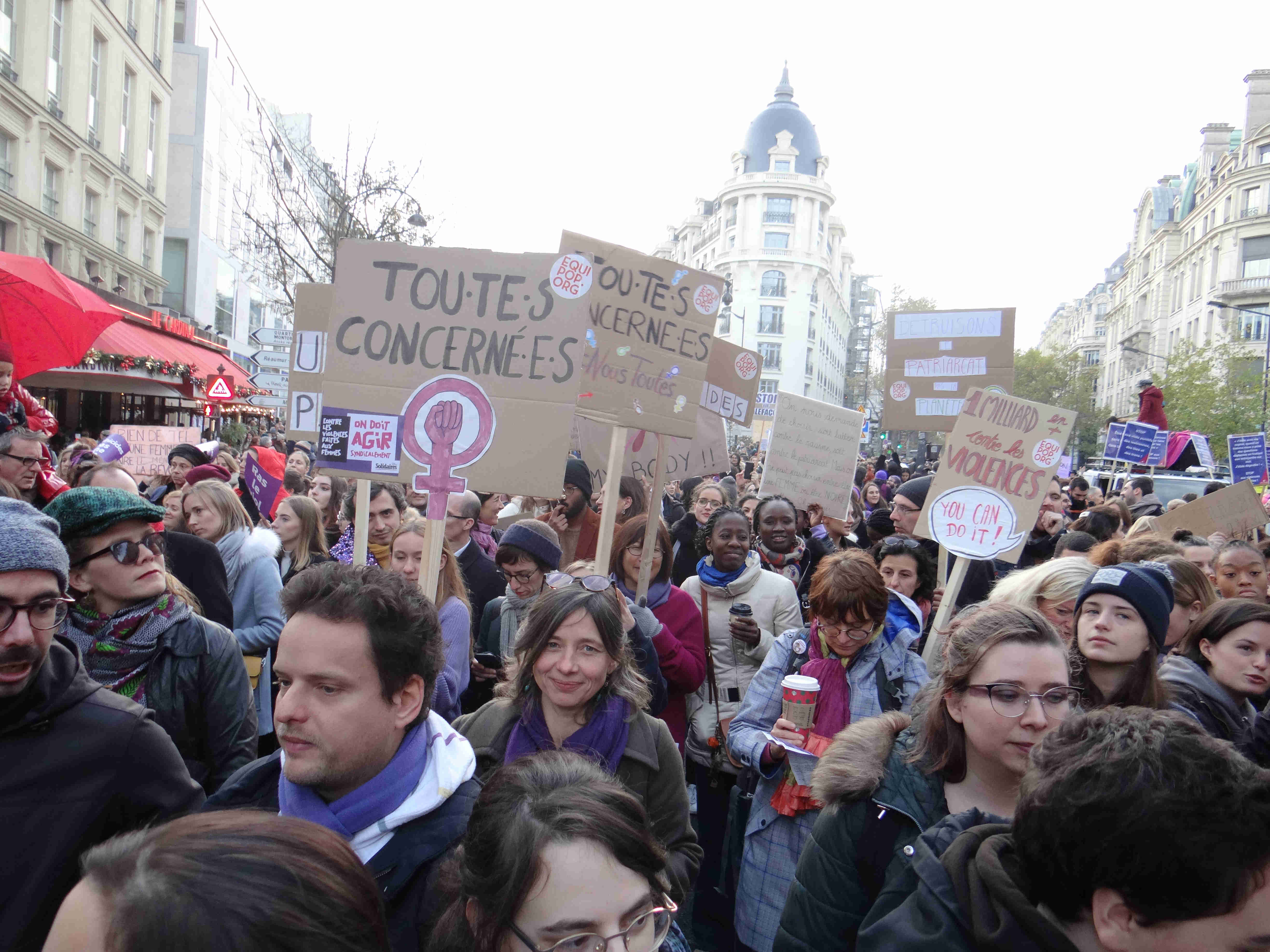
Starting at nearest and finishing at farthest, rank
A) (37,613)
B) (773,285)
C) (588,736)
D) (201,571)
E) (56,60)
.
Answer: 1. (37,613)
2. (588,736)
3. (201,571)
4. (56,60)
5. (773,285)

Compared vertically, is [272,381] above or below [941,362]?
below

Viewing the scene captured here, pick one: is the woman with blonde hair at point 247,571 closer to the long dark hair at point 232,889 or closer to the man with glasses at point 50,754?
the man with glasses at point 50,754

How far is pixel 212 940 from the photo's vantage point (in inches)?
37.4

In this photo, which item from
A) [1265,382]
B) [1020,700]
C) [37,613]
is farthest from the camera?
[1265,382]

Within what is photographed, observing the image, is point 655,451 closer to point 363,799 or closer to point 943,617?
point 943,617

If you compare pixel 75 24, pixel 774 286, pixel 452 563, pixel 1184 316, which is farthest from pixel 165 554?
pixel 774 286

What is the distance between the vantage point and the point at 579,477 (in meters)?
6.37

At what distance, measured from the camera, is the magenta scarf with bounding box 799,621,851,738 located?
315cm

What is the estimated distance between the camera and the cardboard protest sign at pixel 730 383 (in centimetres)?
695

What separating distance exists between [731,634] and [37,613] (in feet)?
10.6

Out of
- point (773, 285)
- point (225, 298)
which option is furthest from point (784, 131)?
point (225, 298)

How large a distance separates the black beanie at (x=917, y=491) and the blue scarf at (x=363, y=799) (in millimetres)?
4912

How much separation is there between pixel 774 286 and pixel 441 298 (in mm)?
79151

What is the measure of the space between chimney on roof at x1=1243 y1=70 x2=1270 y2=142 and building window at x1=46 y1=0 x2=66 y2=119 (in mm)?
62522
